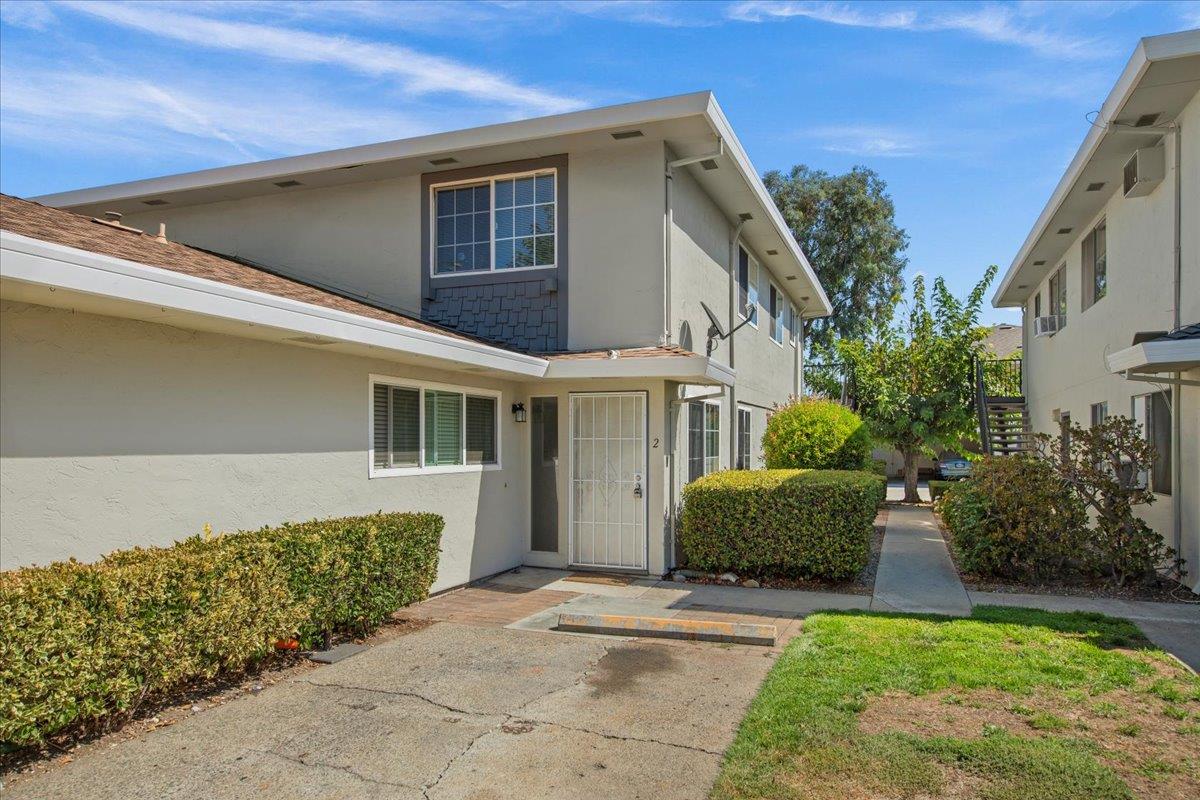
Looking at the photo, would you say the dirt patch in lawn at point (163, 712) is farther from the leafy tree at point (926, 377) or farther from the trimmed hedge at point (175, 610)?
the leafy tree at point (926, 377)

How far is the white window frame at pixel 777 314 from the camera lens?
17469 mm

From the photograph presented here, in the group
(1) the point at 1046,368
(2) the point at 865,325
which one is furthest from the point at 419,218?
(2) the point at 865,325

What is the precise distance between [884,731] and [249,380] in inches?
222

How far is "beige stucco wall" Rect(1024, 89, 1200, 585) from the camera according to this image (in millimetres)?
8602

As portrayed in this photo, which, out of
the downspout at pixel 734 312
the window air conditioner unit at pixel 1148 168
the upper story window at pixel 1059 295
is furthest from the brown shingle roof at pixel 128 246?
the upper story window at pixel 1059 295

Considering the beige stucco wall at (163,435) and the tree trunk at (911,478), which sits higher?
the beige stucco wall at (163,435)

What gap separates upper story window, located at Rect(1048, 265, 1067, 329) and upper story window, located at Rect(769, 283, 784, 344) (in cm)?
587

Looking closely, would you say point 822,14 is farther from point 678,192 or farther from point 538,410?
point 538,410

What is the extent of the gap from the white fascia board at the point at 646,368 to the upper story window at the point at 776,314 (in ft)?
27.3

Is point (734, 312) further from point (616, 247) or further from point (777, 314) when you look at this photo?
point (777, 314)

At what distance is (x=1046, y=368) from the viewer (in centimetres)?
1730

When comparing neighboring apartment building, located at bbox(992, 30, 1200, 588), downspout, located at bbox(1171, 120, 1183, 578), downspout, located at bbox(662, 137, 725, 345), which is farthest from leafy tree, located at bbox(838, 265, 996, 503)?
downspout, located at bbox(662, 137, 725, 345)

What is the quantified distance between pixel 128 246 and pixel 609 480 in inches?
236

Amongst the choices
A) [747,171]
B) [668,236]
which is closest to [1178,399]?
[747,171]
